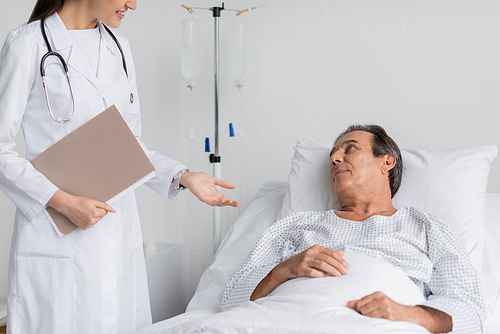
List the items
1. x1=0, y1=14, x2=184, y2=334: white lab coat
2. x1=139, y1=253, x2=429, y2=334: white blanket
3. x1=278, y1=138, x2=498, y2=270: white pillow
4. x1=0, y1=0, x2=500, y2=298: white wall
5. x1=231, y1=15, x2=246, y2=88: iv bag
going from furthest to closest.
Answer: x1=231, y1=15, x2=246, y2=88: iv bag → x1=0, y1=0, x2=500, y2=298: white wall → x1=278, y1=138, x2=498, y2=270: white pillow → x1=0, y1=14, x2=184, y2=334: white lab coat → x1=139, y1=253, x2=429, y2=334: white blanket

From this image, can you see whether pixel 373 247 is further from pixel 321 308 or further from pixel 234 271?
pixel 234 271

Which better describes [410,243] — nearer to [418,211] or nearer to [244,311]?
[418,211]

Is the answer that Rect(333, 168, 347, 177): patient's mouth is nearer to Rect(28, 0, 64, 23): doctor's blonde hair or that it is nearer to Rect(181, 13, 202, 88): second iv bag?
Rect(181, 13, 202, 88): second iv bag

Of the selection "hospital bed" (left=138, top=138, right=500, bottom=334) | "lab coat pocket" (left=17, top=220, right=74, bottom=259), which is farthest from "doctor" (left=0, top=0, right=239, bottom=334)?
"hospital bed" (left=138, top=138, right=500, bottom=334)

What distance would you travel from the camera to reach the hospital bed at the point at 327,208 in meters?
0.95

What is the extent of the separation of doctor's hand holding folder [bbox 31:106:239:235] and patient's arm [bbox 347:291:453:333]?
591mm

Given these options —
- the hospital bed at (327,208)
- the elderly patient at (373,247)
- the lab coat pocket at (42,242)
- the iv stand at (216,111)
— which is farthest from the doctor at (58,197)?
the iv stand at (216,111)

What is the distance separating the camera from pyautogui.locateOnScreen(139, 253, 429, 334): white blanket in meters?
0.93

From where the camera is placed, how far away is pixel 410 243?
1.35 m

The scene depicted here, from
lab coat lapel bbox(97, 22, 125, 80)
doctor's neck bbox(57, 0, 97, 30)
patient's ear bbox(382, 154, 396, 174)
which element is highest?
doctor's neck bbox(57, 0, 97, 30)

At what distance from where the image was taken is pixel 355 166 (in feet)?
5.00

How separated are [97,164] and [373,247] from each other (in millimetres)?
789

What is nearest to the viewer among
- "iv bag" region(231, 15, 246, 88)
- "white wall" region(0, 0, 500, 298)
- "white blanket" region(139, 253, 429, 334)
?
"white blanket" region(139, 253, 429, 334)

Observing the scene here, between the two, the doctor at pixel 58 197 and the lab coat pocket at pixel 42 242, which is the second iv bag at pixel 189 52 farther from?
the lab coat pocket at pixel 42 242
